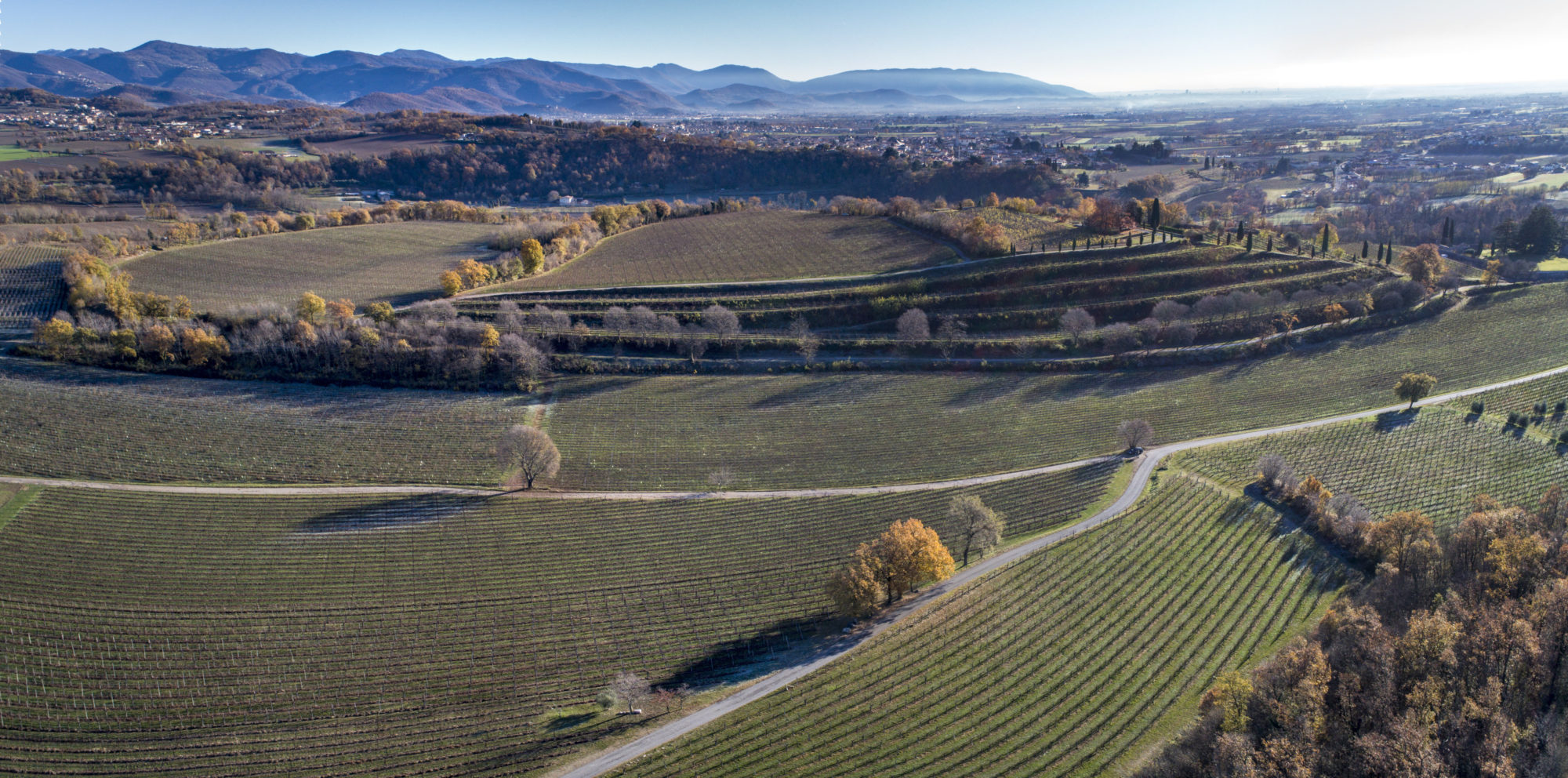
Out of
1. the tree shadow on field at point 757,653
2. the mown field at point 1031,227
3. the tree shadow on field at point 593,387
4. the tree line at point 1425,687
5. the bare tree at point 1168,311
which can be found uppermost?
the mown field at point 1031,227

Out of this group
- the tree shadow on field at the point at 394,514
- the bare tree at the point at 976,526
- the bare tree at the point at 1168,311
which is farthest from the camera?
the bare tree at the point at 1168,311

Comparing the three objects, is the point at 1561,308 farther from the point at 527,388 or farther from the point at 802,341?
the point at 527,388

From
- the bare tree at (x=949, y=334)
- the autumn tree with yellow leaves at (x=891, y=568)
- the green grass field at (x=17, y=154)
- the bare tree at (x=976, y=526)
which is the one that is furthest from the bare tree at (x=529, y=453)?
the green grass field at (x=17, y=154)

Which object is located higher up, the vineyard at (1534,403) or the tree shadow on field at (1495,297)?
the tree shadow on field at (1495,297)

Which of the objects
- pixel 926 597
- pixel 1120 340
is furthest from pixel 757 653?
pixel 1120 340

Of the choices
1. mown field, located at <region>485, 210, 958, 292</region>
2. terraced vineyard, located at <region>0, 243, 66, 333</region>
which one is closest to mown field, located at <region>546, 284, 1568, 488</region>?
mown field, located at <region>485, 210, 958, 292</region>

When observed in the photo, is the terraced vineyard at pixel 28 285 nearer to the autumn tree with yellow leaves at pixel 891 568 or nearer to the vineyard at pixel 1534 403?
the autumn tree with yellow leaves at pixel 891 568

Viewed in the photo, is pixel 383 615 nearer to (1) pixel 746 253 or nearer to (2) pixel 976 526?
(2) pixel 976 526
